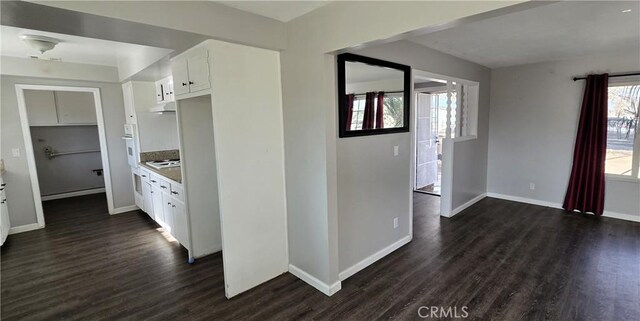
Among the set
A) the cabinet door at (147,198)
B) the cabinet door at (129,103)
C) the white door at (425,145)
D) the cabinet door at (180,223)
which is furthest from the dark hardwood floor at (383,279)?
the white door at (425,145)

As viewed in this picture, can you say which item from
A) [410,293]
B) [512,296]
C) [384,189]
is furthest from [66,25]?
[512,296]

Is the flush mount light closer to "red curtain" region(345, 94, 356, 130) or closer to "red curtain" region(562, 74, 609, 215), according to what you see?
"red curtain" region(345, 94, 356, 130)

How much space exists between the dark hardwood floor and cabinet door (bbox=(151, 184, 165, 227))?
0.23m

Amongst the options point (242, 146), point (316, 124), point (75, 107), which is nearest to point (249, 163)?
point (242, 146)

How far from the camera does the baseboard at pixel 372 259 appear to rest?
2.85 meters

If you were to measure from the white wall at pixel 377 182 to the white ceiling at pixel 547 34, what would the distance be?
23 cm

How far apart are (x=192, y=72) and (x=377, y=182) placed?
2.08 meters

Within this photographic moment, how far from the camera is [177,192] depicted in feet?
11.1

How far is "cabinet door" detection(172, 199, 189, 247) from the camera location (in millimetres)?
3344

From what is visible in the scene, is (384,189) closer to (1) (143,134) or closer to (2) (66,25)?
(2) (66,25)

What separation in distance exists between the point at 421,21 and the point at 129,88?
470 cm

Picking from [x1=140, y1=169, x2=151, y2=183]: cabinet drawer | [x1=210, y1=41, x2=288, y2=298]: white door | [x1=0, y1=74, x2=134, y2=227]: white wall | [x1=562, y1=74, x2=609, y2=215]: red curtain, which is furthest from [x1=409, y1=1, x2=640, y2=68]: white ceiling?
[x1=0, y1=74, x2=134, y2=227]: white wall

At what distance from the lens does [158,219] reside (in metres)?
4.14

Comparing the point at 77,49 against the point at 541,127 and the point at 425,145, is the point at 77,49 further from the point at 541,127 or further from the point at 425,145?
the point at 541,127
